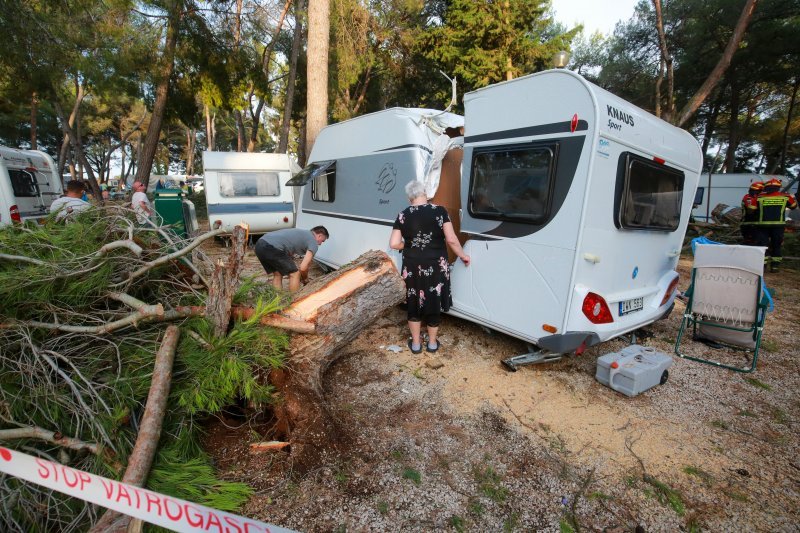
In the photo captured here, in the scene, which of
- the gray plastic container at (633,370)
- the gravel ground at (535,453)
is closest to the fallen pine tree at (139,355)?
the gravel ground at (535,453)

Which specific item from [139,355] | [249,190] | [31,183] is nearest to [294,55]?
[249,190]

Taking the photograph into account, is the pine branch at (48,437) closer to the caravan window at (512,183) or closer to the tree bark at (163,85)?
the caravan window at (512,183)

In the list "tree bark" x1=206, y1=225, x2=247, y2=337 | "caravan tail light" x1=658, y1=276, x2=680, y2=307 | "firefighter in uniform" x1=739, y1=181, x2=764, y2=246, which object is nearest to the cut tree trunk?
"tree bark" x1=206, y1=225, x2=247, y2=337

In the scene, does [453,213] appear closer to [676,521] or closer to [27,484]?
[676,521]

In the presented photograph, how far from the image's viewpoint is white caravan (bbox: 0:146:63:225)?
6.54 m

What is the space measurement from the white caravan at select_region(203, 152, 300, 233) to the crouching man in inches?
214

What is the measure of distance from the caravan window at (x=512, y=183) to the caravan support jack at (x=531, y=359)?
1260 mm

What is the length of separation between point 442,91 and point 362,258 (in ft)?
46.3

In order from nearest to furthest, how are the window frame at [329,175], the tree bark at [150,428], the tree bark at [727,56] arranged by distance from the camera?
the tree bark at [150,428]
the window frame at [329,175]
the tree bark at [727,56]

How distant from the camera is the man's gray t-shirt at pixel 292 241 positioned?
4.54m

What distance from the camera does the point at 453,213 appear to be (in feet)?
15.7

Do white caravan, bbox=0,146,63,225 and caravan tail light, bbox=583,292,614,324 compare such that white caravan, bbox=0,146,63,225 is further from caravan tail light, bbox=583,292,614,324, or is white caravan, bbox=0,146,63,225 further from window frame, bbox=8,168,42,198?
caravan tail light, bbox=583,292,614,324

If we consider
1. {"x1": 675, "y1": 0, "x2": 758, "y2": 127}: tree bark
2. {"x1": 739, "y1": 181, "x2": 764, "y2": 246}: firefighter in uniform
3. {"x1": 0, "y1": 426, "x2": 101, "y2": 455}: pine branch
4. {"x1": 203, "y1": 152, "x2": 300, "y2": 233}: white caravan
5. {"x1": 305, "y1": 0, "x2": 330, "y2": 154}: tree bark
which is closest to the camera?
{"x1": 0, "y1": 426, "x2": 101, "y2": 455}: pine branch

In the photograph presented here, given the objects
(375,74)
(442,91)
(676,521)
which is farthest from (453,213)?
(375,74)
